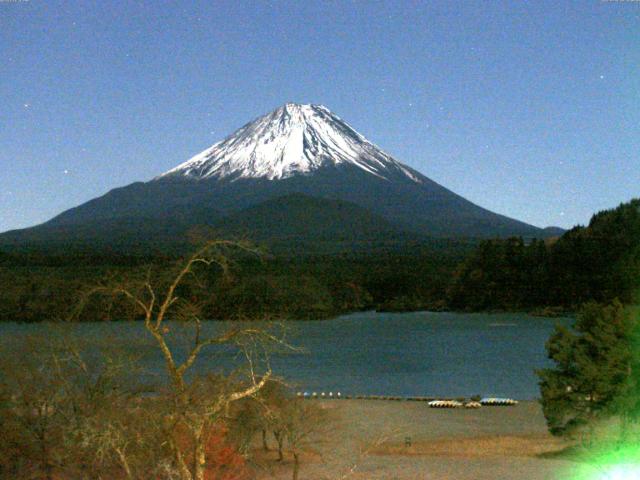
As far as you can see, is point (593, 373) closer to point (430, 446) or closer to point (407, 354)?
point (430, 446)

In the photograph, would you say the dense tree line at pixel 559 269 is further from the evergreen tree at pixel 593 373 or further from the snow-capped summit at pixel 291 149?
the snow-capped summit at pixel 291 149

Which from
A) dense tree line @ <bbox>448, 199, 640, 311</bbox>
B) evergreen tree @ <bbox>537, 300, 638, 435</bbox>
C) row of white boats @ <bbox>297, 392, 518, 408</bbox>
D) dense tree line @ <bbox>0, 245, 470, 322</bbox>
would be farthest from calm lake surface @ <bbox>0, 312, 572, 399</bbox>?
dense tree line @ <bbox>0, 245, 470, 322</bbox>

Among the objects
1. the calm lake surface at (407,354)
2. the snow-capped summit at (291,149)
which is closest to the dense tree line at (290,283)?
the calm lake surface at (407,354)

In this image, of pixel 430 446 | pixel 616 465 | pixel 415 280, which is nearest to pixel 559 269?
pixel 415 280

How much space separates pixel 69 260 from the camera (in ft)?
201

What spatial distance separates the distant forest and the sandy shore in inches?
1183

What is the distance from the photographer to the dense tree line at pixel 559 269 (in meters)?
54.7

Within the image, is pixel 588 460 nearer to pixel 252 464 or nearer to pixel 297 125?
pixel 252 464

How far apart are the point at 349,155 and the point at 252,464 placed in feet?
335

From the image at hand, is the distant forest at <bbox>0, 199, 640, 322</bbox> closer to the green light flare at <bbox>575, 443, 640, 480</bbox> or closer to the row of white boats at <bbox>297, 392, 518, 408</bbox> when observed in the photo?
the row of white boats at <bbox>297, 392, 518, 408</bbox>

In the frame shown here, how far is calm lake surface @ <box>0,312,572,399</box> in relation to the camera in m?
26.5

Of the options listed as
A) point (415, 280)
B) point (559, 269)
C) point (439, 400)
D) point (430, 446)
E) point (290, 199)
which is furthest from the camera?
point (290, 199)

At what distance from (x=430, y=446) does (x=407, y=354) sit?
2207 cm

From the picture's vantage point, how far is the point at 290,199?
96938 mm
